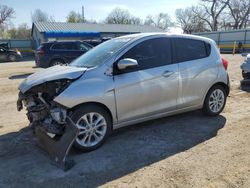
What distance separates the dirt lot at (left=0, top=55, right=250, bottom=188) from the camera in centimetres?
351

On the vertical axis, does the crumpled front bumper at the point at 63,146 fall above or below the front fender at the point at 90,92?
below

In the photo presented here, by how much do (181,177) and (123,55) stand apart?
7.15 ft

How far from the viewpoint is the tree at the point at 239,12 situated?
57375 millimetres

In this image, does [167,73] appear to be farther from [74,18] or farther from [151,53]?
[74,18]

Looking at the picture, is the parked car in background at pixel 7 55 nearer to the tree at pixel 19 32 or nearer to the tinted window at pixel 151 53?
the tinted window at pixel 151 53

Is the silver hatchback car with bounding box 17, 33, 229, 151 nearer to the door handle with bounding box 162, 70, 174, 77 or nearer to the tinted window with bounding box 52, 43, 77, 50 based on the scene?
the door handle with bounding box 162, 70, 174, 77

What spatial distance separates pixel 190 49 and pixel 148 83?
1.36 metres

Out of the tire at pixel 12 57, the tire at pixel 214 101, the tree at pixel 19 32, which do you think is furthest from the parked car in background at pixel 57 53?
the tree at pixel 19 32

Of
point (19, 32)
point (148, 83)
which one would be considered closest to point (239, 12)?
point (19, 32)

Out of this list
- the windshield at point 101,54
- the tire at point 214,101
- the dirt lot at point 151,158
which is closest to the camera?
the dirt lot at point 151,158

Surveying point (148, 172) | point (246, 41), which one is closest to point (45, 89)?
point (148, 172)

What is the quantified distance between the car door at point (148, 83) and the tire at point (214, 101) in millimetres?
972

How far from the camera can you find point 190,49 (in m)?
5.48

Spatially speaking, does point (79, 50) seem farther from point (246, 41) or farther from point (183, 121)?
point (246, 41)
